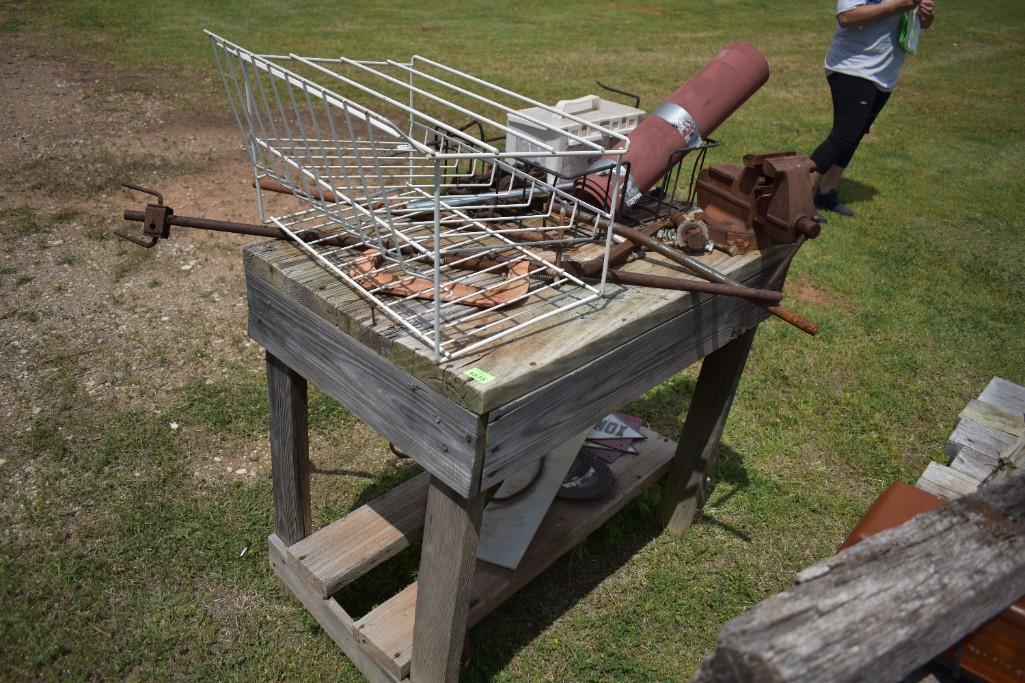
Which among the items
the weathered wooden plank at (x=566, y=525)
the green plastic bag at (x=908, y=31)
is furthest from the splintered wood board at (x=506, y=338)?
the green plastic bag at (x=908, y=31)

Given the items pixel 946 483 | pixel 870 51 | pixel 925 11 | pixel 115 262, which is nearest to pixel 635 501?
pixel 946 483

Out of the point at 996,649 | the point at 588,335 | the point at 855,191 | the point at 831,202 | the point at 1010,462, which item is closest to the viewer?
the point at 588,335

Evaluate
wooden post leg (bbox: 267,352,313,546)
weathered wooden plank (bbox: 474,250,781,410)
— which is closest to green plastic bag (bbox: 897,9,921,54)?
weathered wooden plank (bbox: 474,250,781,410)

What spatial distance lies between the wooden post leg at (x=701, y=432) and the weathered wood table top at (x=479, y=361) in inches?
21.7

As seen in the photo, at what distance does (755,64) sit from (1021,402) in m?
2.33

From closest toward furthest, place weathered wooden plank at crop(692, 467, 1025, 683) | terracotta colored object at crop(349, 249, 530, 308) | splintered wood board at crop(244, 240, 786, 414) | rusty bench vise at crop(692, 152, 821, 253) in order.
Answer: weathered wooden plank at crop(692, 467, 1025, 683) < splintered wood board at crop(244, 240, 786, 414) < terracotta colored object at crop(349, 249, 530, 308) < rusty bench vise at crop(692, 152, 821, 253)

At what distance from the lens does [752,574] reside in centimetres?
294

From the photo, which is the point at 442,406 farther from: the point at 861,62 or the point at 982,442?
the point at 861,62

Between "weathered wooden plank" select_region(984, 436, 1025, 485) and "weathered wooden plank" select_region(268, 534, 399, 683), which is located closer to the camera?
"weathered wooden plank" select_region(268, 534, 399, 683)

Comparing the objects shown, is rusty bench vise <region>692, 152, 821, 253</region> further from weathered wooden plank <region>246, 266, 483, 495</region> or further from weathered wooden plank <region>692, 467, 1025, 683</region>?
weathered wooden plank <region>246, 266, 483, 495</region>

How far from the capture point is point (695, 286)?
5.81 ft

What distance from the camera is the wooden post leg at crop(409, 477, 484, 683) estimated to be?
5.59 feet

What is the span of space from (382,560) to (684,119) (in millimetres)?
1726

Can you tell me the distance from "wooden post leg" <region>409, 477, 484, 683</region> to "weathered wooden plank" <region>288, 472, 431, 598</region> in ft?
1.37
